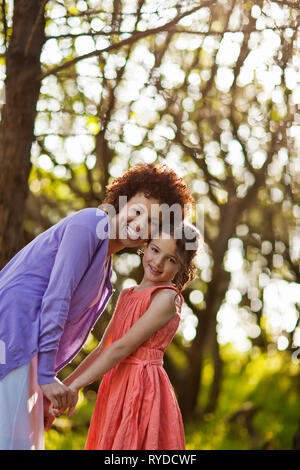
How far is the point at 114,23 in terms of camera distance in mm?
3805

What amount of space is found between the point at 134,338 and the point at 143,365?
0.14m

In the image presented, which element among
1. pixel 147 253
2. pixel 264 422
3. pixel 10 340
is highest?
pixel 147 253

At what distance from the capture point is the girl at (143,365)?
276 cm

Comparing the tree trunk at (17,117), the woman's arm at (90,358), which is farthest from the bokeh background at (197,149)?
the woman's arm at (90,358)

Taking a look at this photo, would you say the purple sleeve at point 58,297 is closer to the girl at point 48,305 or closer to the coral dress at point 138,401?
the girl at point 48,305

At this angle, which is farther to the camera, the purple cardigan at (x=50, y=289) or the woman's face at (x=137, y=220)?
the woman's face at (x=137, y=220)

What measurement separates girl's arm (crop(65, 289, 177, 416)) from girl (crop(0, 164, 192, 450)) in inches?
5.0

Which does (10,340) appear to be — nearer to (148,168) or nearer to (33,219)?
(148,168)

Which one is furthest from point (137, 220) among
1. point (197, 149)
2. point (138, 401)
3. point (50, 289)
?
point (197, 149)

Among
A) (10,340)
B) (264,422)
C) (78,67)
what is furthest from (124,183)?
(264,422)

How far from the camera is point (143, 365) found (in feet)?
9.35

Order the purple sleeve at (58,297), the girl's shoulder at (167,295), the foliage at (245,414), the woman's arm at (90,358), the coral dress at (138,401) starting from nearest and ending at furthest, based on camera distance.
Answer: the purple sleeve at (58,297) < the coral dress at (138,401) < the girl's shoulder at (167,295) < the woman's arm at (90,358) < the foliage at (245,414)

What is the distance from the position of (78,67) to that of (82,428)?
3.62 m

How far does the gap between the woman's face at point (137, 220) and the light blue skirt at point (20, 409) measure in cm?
62
